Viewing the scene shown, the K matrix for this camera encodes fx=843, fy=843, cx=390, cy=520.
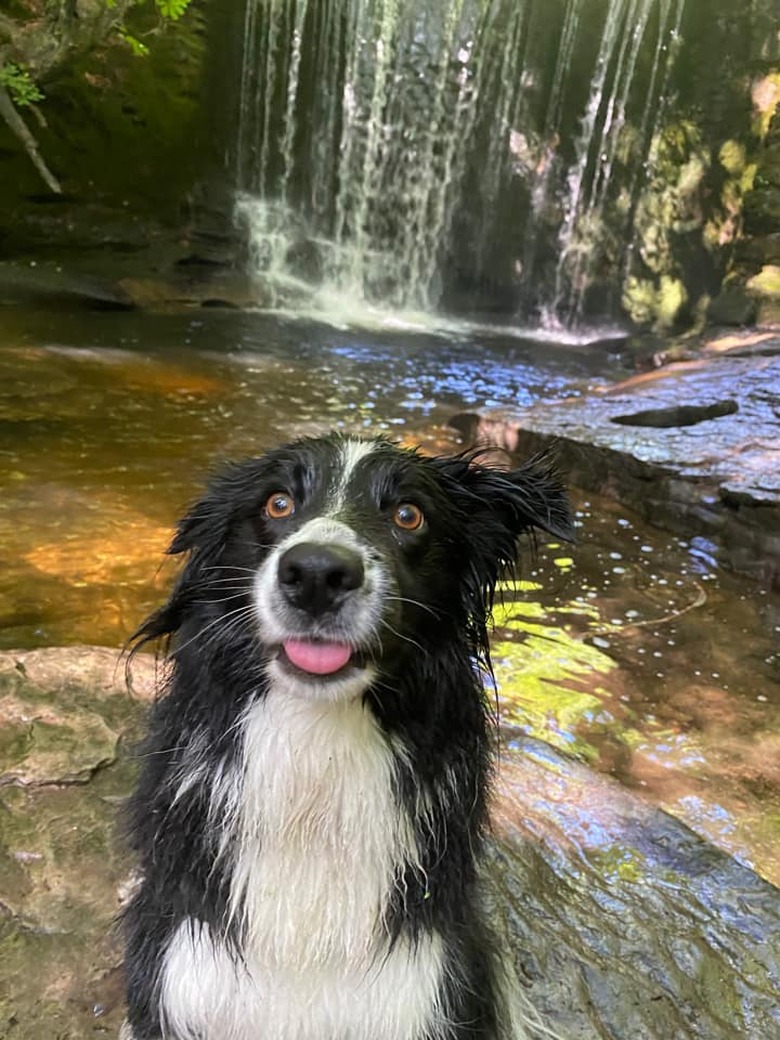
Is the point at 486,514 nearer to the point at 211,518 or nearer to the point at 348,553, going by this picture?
the point at 348,553

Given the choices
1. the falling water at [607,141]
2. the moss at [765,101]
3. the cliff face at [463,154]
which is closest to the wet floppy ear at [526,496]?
the cliff face at [463,154]

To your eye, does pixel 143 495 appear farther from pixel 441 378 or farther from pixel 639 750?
pixel 441 378

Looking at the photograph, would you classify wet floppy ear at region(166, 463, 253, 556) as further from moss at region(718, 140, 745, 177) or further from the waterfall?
moss at region(718, 140, 745, 177)

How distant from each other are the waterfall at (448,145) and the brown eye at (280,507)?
15.0 m

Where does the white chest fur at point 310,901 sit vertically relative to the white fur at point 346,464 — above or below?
below

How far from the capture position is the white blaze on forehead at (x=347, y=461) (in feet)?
6.78

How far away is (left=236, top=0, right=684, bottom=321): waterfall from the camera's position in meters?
17.0

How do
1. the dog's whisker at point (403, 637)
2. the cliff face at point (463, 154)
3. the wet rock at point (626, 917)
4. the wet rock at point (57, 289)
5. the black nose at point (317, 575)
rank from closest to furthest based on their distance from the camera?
the black nose at point (317, 575), the dog's whisker at point (403, 637), the wet rock at point (626, 917), the wet rock at point (57, 289), the cliff face at point (463, 154)

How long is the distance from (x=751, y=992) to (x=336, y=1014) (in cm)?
138

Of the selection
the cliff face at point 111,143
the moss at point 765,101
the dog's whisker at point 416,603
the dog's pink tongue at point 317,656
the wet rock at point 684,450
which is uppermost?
the moss at point 765,101

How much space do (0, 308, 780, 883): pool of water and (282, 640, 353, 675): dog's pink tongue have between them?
1.30 metres

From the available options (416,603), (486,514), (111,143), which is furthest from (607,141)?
(416,603)

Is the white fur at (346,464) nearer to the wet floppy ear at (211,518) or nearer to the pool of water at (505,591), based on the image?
the wet floppy ear at (211,518)

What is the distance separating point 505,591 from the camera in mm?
4938
